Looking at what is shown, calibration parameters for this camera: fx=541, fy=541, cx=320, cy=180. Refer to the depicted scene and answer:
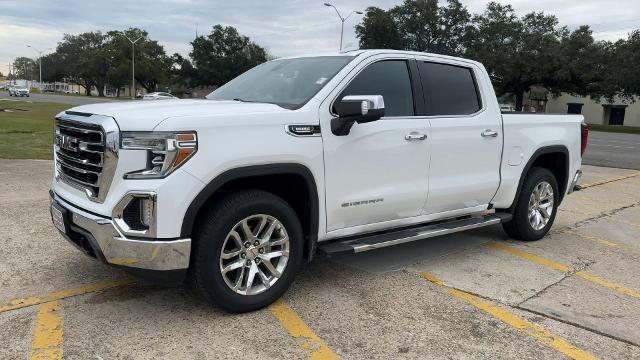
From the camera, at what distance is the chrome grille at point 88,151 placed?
3.32 meters

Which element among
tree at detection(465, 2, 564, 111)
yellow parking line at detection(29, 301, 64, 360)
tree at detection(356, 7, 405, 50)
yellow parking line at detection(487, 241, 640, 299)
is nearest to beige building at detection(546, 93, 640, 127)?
tree at detection(465, 2, 564, 111)

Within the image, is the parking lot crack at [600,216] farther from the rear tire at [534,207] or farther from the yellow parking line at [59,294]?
the yellow parking line at [59,294]

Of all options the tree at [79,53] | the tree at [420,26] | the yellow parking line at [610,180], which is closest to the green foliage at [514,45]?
the tree at [420,26]

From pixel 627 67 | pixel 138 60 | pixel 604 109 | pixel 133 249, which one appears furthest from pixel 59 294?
pixel 138 60

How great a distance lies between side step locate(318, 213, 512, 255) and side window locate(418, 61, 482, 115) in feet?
3.40

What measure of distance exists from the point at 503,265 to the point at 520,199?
0.99m

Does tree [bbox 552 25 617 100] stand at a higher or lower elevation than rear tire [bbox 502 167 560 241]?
higher

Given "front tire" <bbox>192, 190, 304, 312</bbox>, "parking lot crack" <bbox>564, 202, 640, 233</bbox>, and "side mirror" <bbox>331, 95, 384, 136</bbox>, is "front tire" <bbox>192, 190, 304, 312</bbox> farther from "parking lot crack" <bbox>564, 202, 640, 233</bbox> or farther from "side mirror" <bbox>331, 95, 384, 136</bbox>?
"parking lot crack" <bbox>564, 202, 640, 233</bbox>

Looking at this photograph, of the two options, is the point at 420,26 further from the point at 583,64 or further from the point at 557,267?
the point at 557,267

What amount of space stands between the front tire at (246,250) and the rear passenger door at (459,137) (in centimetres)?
154

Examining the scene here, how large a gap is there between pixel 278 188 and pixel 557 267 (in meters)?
2.93

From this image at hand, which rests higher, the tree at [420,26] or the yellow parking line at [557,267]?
the tree at [420,26]

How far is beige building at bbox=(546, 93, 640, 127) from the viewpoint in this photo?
196 ft

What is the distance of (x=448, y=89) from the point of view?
16.7 feet
